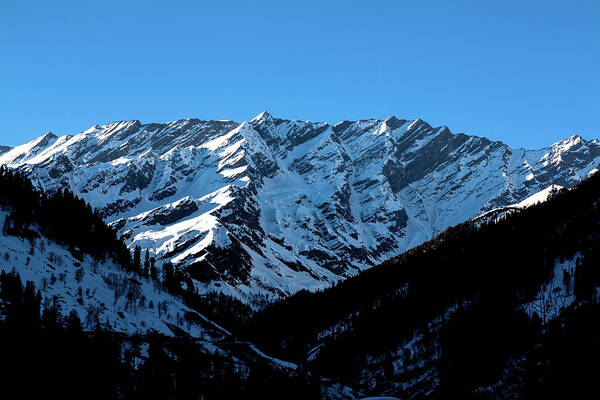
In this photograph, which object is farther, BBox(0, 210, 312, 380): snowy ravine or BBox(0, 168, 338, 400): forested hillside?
BBox(0, 210, 312, 380): snowy ravine

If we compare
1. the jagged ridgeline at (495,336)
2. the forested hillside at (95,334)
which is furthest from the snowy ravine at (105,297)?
the jagged ridgeline at (495,336)

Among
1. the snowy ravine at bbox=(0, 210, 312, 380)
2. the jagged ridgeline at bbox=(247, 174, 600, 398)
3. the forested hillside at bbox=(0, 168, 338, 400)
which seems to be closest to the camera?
the jagged ridgeline at bbox=(247, 174, 600, 398)

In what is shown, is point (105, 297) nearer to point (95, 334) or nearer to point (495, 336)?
point (95, 334)

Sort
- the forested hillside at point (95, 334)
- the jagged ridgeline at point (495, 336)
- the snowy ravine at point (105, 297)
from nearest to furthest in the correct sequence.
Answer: the jagged ridgeline at point (495, 336), the forested hillside at point (95, 334), the snowy ravine at point (105, 297)

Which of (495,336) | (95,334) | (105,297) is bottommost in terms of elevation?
(495,336)

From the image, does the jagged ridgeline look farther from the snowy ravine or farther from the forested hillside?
the snowy ravine

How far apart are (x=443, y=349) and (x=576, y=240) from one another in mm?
67699

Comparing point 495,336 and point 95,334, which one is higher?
point 95,334

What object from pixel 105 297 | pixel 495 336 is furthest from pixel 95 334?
pixel 495 336

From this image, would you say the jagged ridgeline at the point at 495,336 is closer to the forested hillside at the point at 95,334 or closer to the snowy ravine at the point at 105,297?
the forested hillside at the point at 95,334

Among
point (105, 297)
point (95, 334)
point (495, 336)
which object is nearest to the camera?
point (95, 334)

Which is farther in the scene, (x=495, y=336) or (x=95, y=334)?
(x=495, y=336)

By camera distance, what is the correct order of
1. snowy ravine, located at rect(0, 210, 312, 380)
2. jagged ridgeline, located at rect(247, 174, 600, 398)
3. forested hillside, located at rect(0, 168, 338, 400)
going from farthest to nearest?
snowy ravine, located at rect(0, 210, 312, 380)
forested hillside, located at rect(0, 168, 338, 400)
jagged ridgeline, located at rect(247, 174, 600, 398)

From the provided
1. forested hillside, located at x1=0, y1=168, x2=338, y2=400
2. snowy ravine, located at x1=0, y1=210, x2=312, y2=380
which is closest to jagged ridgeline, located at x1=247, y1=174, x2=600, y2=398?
forested hillside, located at x1=0, y1=168, x2=338, y2=400
